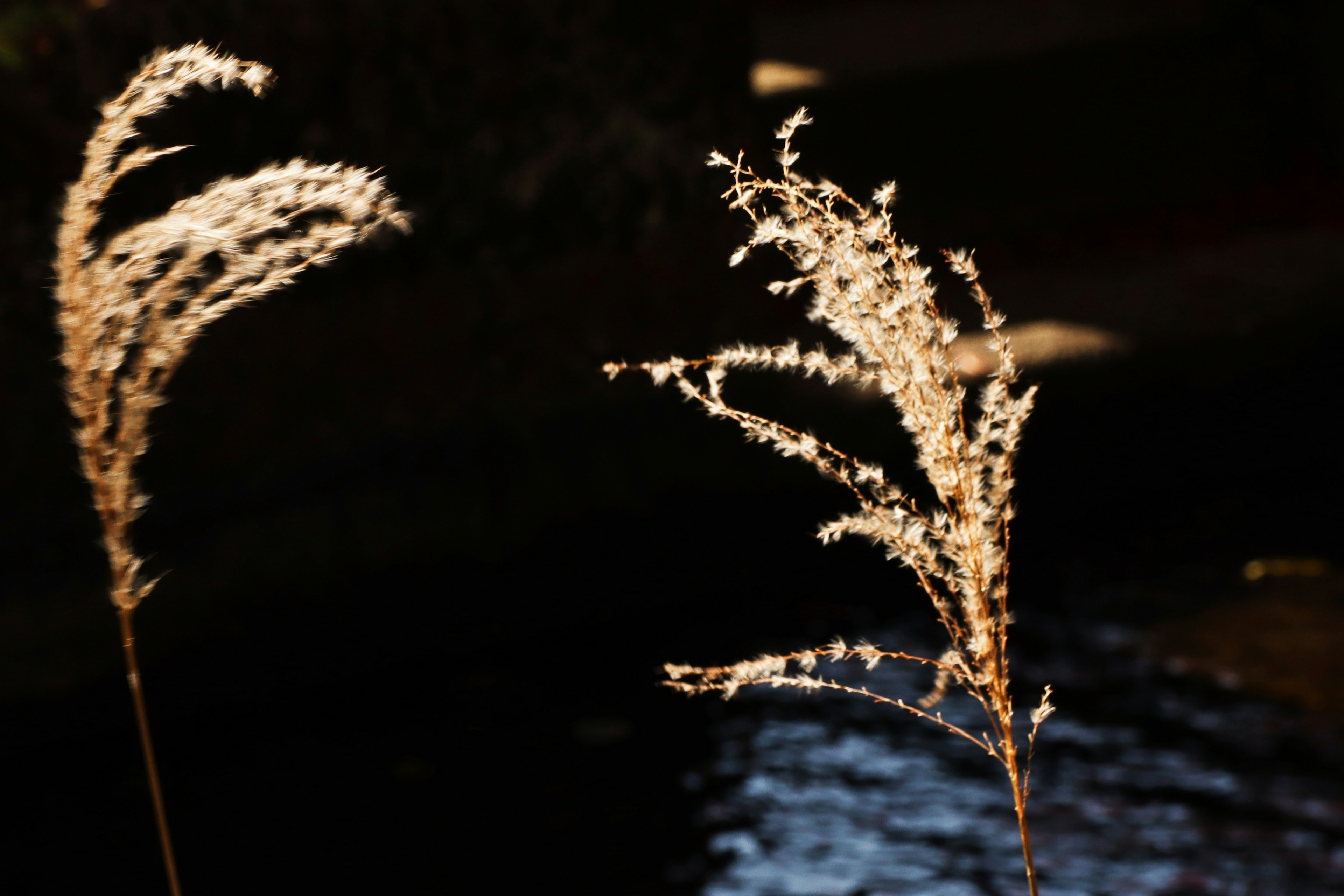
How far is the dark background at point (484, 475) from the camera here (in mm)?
3164

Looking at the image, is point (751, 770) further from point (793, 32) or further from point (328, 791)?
point (793, 32)

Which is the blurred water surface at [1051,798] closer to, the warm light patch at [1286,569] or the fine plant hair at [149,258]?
the warm light patch at [1286,569]

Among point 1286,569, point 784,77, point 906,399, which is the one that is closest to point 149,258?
point 906,399

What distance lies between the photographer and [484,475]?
4078 mm

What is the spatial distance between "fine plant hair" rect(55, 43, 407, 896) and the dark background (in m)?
1.81

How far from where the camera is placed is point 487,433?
164 inches

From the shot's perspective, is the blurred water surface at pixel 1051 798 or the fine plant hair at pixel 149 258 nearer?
the fine plant hair at pixel 149 258

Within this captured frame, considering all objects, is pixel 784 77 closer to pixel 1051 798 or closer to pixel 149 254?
pixel 1051 798

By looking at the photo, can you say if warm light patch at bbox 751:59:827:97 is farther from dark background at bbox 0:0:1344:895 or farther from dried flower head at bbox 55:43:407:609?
dried flower head at bbox 55:43:407:609

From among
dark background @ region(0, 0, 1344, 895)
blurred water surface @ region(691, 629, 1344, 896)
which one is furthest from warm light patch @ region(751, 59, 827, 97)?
blurred water surface @ region(691, 629, 1344, 896)

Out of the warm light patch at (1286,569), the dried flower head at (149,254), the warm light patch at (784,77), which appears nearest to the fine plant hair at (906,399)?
the dried flower head at (149,254)

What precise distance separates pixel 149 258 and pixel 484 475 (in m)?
2.99

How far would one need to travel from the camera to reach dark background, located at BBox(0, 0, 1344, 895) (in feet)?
10.4

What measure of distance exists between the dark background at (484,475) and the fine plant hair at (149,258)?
1815 mm
